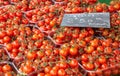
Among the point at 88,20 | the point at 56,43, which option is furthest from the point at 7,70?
the point at 88,20

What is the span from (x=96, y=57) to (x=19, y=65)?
73 cm

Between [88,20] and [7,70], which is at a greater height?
[88,20]

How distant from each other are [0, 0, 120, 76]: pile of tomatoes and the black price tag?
77mm

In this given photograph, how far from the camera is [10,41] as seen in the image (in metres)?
2.73

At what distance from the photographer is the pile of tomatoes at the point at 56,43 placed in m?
2.24

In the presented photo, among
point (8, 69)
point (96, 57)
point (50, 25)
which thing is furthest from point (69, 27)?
point (8, 69)

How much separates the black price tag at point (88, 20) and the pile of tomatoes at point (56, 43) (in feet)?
0.25

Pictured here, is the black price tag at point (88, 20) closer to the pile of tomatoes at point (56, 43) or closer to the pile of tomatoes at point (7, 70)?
the pile of tomatoes at point (56, 43)

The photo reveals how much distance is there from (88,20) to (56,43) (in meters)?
0.43

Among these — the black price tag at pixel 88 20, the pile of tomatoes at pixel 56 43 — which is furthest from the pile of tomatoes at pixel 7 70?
the black price tag at pixel 88 20

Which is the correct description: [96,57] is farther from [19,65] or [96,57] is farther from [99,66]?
[19,65]

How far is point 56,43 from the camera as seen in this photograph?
262cm

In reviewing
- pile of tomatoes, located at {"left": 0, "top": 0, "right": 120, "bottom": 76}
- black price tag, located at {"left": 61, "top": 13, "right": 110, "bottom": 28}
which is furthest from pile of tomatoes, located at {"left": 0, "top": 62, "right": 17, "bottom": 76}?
black price tag, located at {"left": 61, "top": 13, "right": 110, "bottom": 28}

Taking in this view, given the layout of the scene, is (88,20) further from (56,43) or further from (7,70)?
(7,70)
